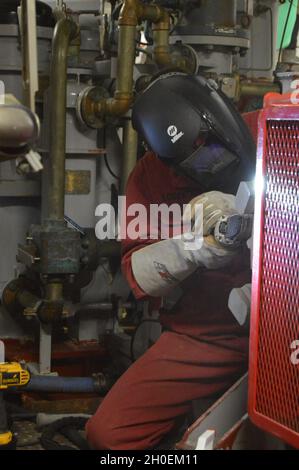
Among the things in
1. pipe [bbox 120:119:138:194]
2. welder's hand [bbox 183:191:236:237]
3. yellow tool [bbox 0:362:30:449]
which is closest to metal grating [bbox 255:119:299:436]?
welder's hand [bbox 183:191:236:237]

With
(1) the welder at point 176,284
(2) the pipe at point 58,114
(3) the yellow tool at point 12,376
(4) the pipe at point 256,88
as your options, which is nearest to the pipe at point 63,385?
(3) the yellow tool at point 12,376

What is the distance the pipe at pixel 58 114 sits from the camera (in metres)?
3.30

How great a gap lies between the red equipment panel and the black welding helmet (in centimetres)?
50

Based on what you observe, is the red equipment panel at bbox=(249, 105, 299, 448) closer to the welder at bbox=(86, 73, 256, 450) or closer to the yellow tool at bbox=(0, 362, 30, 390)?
the welder at bbox=(86, 73, 256, 450)

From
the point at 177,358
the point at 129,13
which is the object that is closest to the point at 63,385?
the point at 177,358

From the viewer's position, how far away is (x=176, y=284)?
102 inches

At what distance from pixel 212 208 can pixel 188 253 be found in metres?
0.20

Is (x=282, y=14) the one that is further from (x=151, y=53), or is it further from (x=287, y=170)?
(x=287, y=170)

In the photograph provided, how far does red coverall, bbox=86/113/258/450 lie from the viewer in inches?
110

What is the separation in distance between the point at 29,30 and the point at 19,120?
0.30 m

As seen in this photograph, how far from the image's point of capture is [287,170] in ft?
6.02

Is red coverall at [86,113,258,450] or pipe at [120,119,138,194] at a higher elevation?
pipe at [120,119,138,194]

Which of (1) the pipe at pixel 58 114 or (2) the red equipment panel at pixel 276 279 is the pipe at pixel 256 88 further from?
(2) the red equipment panel at pixel 276 279

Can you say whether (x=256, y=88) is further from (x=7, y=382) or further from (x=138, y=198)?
(x=7, y=382)
